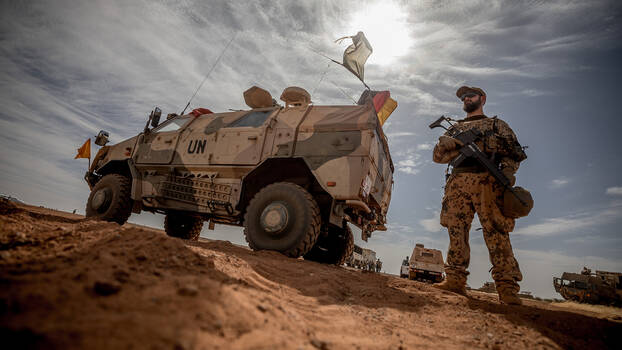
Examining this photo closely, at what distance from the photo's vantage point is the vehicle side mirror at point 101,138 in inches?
241

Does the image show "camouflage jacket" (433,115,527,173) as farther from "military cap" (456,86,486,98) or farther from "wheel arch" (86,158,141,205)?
"wheel arch" (86,158,141,205)

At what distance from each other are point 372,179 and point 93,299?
3.56 m

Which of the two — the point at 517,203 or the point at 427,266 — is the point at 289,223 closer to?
the point at 517,203

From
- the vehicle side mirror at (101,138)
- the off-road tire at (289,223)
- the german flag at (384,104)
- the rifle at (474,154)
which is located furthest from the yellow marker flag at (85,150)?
the rifle at (474,154)

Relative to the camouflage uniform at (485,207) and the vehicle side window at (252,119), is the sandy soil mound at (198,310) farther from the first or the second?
the vehicle side window at (252,119)

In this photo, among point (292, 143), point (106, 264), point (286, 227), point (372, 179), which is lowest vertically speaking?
point (106, 264)

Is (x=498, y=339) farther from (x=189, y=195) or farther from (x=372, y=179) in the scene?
(x=189, y=195)

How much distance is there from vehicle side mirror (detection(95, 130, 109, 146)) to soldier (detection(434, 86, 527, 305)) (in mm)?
6734

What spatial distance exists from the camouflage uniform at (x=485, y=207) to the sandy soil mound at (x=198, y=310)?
83 cm

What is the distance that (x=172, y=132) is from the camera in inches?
223

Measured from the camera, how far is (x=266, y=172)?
15.3 ft

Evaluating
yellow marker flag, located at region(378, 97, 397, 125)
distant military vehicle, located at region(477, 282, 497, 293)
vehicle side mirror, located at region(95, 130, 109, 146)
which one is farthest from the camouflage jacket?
distant military vehicle, located at region(477, 282, 497, 293)

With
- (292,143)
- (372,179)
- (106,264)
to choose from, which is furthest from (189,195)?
(106,264)

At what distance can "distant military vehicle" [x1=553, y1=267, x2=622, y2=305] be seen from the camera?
46.4 ft
